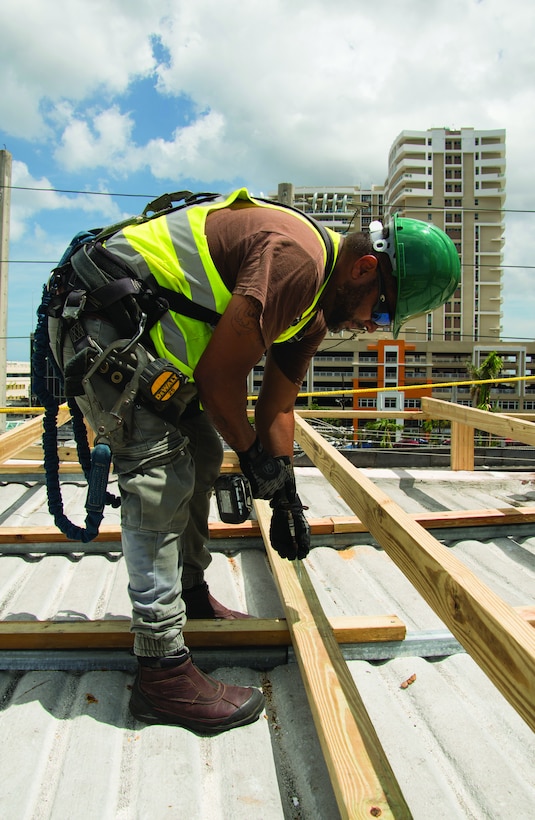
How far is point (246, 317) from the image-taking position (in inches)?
63.4

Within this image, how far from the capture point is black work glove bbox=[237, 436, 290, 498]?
1.86 meters

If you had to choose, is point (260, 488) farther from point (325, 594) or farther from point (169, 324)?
point (325, 594)

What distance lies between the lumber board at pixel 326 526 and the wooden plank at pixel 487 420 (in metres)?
0.52

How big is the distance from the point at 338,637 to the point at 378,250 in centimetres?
143

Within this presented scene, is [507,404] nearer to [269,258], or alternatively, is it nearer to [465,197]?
[465,197]

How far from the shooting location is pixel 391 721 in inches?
68.7

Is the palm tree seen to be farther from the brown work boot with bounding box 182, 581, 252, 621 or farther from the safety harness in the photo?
the safety harness

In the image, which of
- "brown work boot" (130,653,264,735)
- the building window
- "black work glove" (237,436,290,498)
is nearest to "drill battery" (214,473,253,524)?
"black work glove" (237,436,290,498)

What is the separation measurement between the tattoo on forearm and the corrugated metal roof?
121cm

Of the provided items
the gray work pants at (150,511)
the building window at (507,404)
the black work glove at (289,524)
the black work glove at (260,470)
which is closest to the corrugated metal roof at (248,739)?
the gray work pants at (150,511)

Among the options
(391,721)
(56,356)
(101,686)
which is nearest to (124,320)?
(56,356)

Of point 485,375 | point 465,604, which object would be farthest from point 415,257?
point 485,375

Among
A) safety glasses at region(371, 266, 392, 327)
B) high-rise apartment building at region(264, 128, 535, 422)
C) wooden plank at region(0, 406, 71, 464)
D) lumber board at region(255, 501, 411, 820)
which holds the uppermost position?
high-rise apartment building at region(264, 128, 535, 422)

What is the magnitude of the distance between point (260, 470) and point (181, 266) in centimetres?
71
